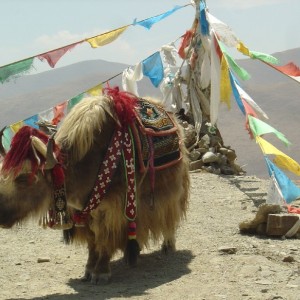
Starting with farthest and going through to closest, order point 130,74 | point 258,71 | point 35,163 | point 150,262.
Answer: point 258,71 < point 130,74 < point 150,262 < point 35,163

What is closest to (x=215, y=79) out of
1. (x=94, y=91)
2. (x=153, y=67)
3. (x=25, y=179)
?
(x=94, y=91)

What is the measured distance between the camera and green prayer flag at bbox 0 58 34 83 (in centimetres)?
774

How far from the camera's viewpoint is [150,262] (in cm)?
575

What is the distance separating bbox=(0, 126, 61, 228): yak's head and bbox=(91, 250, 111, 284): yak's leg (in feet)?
2.37

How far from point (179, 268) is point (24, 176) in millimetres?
1578

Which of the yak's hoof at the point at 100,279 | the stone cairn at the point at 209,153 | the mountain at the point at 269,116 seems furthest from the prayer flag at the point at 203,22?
the mountain at the point at 269,116

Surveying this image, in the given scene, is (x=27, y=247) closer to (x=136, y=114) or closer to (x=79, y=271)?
(x=79, y=271)

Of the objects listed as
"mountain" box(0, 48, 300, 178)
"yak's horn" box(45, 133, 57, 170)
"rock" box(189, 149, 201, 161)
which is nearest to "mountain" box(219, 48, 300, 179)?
"mountain" box(0, 48, 300, 178)

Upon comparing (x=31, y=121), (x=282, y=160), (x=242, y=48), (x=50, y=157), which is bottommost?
(x=50, y=157)

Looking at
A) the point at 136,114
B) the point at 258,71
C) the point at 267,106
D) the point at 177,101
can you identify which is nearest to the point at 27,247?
the point at 136,114

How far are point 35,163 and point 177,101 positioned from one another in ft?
22.9

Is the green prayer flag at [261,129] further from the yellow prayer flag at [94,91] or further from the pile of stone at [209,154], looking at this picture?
the pile of stone at [209,154]

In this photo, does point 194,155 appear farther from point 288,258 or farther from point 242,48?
point 288,258

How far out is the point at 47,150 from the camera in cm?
457
